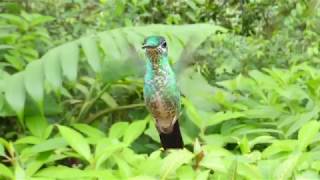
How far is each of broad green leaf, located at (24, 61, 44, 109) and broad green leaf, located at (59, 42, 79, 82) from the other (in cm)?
6

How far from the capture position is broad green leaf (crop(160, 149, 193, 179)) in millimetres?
1015

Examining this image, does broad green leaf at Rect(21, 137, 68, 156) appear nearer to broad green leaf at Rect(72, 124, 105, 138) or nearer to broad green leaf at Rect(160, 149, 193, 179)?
broad green leaf at Rect(72, 124, 105, 138)

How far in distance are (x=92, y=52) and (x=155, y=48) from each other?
0.67 meters

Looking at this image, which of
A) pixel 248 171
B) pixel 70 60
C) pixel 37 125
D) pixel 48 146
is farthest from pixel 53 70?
pixel 248 171

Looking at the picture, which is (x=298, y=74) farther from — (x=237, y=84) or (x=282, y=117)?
(x=282, y=117)

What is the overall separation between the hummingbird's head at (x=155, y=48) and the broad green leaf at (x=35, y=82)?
59 cm

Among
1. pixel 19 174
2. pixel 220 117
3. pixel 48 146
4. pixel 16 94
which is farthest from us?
pixel 16 94

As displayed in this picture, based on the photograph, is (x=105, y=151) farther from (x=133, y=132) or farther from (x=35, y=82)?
(x=35, y=82)

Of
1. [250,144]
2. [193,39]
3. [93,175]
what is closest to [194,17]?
[193,39]

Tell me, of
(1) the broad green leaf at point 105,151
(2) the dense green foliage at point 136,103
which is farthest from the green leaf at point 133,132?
(1) the broad green leaf at point 105,151

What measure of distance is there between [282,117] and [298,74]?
1.23ft

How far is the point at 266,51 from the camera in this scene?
3033mm

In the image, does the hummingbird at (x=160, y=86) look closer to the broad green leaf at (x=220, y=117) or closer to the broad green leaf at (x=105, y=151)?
the broad green leaf at (x=105, y=151)

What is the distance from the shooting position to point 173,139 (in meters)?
1.12
